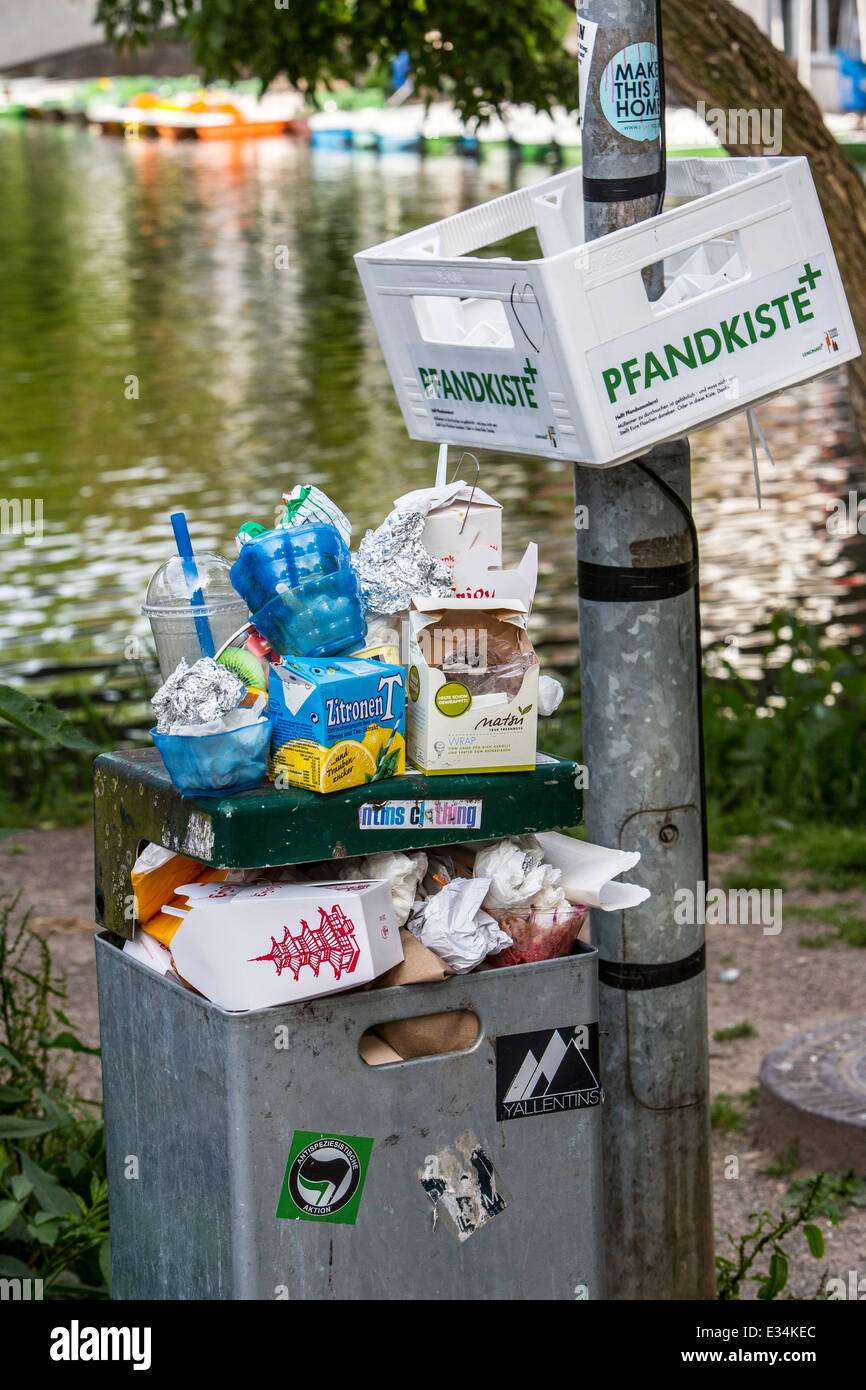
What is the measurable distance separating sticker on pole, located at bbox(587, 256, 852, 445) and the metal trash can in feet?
1.76

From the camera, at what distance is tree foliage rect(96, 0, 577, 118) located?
22.7 ft

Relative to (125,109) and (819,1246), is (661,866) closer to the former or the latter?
(819,1246)

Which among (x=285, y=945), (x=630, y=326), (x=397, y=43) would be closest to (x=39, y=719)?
(x=285, y=945)

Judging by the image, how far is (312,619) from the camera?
240cm

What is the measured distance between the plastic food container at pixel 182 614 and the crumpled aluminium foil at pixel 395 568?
244 millimetres

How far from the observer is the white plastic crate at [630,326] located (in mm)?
2398

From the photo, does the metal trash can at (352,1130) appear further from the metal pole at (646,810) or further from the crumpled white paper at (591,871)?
the metal pole at (646,810)

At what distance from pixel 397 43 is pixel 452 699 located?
216 inches

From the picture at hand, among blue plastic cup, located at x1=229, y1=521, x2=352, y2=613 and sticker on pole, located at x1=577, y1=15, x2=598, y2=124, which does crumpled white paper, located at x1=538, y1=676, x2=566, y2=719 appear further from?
sticker on pole, located at x1=577, y1=15, x2=598, y2=124

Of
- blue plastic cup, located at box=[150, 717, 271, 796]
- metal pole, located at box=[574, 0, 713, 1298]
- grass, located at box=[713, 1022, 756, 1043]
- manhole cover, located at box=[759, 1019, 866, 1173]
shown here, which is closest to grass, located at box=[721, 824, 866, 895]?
grass, located at box=[713, 1022, 756, 1043]

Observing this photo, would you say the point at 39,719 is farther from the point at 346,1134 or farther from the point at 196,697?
the point at 346,1134

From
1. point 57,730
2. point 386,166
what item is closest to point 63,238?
point 386,166

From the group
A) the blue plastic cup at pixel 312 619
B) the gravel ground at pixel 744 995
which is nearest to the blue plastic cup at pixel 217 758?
the blue plastic cup at pixel 312 619

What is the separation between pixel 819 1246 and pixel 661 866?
0.80 m
